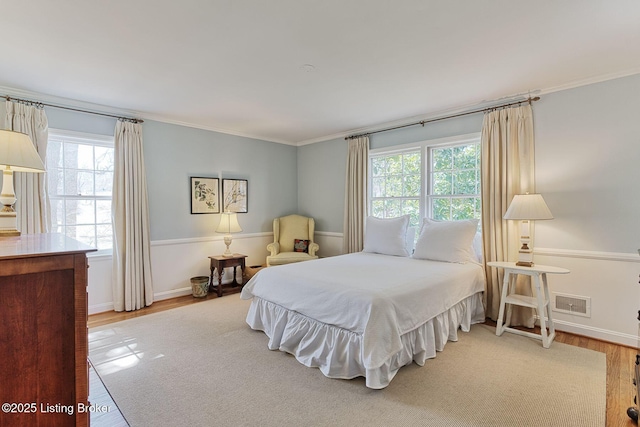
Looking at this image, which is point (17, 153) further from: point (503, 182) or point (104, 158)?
point (503, 182)

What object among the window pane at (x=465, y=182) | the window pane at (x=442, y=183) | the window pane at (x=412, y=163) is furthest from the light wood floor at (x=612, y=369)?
the window pane at (x=412, y=163)

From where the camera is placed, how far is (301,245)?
16.9 feet

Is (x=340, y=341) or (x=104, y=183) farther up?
(x=104, y=183)

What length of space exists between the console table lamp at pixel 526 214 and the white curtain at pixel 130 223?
4.14 m

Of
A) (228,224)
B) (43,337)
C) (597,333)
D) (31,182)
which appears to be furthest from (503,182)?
(31,182)

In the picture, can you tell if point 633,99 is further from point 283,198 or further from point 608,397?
point 283,198

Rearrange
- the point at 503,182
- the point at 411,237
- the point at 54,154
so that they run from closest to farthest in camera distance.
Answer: the point at 503,182, the point at 54,154, the point at 411,237

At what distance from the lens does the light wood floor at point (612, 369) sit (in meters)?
1.86

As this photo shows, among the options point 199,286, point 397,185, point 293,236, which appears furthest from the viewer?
point 293,236

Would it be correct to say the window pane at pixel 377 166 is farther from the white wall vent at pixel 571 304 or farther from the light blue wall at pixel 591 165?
the white wall vent at pixel 571 304

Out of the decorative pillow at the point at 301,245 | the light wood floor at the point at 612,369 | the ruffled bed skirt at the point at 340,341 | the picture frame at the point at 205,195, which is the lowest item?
the light wood floor at the point at 612,369

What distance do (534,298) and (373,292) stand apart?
6.19 ft

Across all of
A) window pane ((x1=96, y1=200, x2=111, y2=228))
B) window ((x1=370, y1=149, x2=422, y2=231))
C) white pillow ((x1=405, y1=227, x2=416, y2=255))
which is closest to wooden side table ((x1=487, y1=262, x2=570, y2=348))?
white pillow ((x1=405, y1=227, x2=416, y2=255))

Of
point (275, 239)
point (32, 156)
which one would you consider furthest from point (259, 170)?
point (32, 156)
